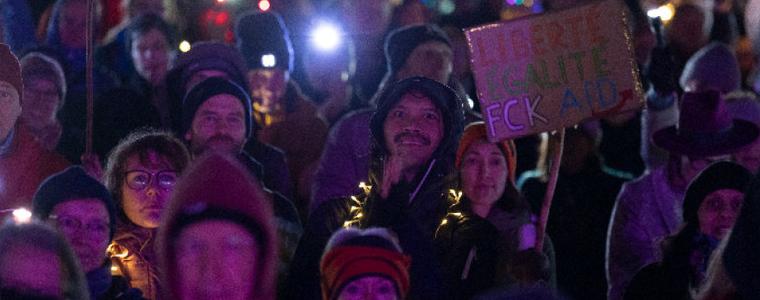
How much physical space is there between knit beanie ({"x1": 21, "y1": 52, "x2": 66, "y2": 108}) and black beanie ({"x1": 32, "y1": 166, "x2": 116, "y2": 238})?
1.88 meters

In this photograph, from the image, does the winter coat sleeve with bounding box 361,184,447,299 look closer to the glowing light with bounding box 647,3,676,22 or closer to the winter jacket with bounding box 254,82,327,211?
the winter jacket with bounding box 254,82,327,211

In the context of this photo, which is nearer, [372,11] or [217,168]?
[217,168]

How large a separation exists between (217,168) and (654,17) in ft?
18.7

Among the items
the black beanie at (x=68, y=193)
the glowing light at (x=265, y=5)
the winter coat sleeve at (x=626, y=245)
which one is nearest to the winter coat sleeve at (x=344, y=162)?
the winter coat sleeve at (x=626, y=245)

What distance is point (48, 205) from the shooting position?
15.8 feet

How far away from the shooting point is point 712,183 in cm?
589

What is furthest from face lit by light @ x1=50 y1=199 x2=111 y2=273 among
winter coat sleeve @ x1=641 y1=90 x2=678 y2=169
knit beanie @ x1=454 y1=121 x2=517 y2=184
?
winter coat sleeve @ x1=641 y1=90 x2=678 y2=169

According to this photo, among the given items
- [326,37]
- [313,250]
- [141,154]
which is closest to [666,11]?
[326,37]

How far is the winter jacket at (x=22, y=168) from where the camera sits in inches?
228

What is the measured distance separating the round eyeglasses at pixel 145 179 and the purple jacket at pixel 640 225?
2431 mm

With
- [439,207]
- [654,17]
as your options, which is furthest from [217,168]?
[654,17]

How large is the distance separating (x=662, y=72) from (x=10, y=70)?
4022 mm

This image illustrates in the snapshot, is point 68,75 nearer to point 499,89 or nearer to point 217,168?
point 499,89

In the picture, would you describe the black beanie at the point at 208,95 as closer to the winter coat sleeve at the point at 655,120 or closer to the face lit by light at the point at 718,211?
the face lit by light at the point at 718,211
